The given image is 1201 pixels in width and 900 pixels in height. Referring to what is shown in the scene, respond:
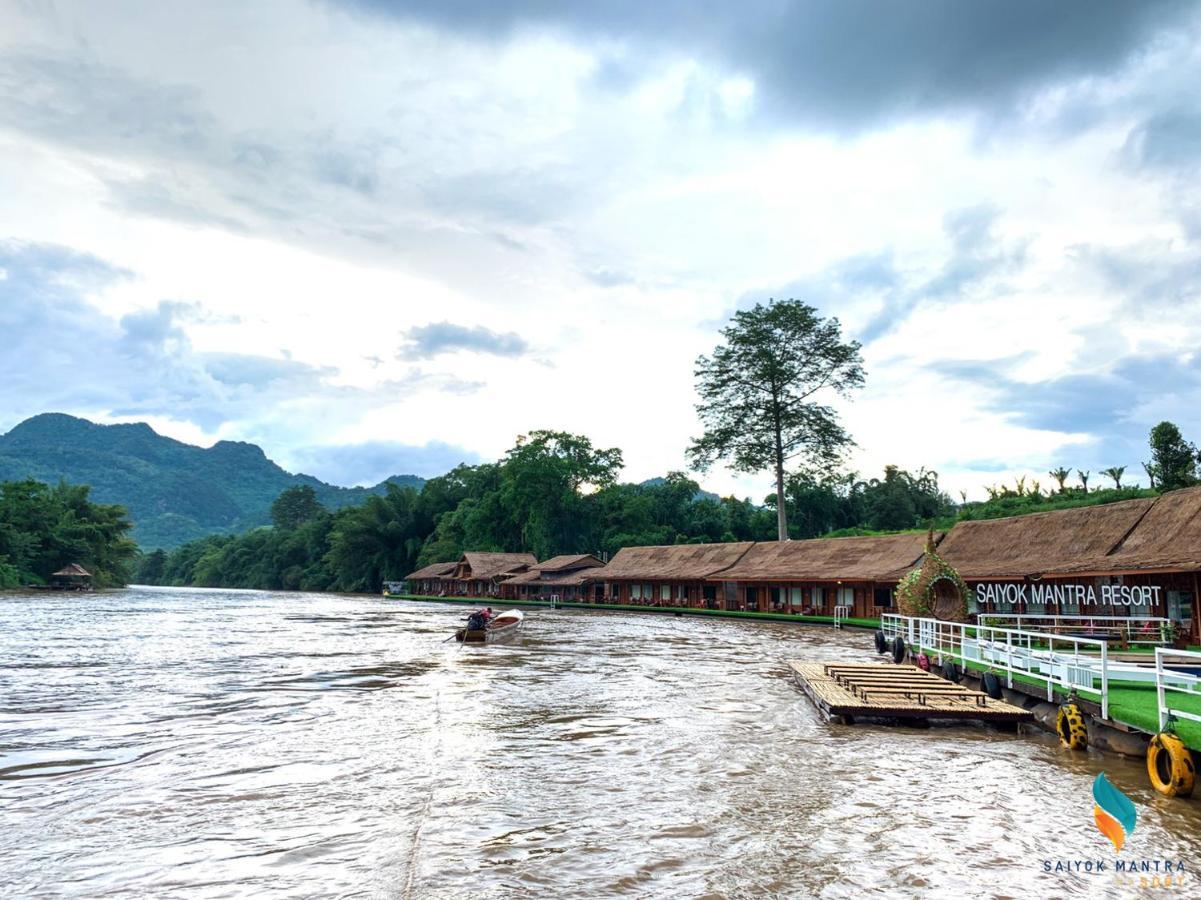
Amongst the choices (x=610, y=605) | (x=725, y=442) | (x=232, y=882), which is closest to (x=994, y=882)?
(x=232, y=882)

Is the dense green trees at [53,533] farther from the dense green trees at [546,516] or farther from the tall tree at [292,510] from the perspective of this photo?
the tall tree at [292,510]

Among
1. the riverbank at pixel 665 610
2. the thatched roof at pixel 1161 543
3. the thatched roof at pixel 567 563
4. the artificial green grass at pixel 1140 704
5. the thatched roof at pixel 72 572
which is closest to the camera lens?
the artificial green grass at pixel 1140 704

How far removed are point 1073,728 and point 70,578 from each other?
105832mm

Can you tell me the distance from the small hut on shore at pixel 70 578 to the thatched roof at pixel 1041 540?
92.3 m

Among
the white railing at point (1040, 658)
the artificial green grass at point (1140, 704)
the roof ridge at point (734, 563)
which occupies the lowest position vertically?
the artificial green grass at point (1140, 704)

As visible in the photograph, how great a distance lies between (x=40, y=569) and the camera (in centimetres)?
9481

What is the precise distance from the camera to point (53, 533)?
94.5m

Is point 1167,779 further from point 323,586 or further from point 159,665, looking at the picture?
point 323,586

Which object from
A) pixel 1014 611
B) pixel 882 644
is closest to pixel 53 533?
pixel 882 644

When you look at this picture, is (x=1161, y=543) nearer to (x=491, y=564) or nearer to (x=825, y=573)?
(x=825, y=573)

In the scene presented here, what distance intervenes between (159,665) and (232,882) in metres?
20.4

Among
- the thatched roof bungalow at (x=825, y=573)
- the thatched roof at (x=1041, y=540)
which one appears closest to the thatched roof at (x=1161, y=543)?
the thatched roof at (x=1041, y=540)

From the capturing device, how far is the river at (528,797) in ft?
24.4

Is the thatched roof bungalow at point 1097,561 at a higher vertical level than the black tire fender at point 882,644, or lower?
higher
